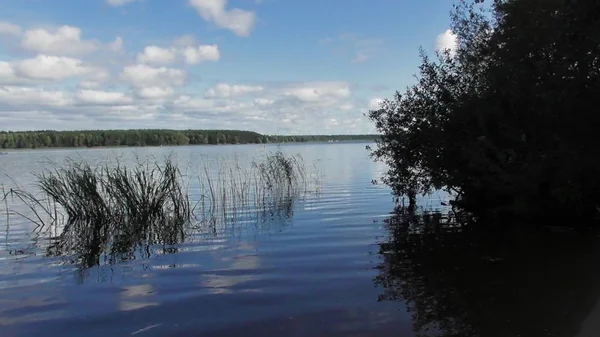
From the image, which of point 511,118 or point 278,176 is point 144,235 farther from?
point 278,176

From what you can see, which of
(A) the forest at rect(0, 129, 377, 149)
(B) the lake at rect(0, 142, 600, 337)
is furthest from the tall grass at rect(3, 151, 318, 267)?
(A) the forest at rect(0, 129, 377, 149)

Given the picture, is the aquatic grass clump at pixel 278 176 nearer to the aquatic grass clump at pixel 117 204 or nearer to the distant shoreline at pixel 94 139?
the aquatic grass clump at pixel 117 204

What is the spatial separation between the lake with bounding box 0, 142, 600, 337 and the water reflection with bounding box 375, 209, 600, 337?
25mm

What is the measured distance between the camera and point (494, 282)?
7.52 metres

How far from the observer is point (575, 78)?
9.56 m

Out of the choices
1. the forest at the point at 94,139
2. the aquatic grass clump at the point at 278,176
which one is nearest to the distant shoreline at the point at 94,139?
the forest at the point at 94,139

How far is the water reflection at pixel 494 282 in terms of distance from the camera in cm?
581

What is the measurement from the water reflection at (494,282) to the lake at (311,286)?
2 centimetres

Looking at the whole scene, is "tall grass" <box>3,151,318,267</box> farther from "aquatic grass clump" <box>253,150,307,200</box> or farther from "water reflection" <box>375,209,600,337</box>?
"water reflection" <box>375,209,600,337</box>

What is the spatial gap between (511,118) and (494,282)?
587cm

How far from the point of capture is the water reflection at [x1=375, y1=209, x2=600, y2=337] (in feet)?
19.1

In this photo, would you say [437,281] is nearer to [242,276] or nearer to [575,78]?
[242,276]

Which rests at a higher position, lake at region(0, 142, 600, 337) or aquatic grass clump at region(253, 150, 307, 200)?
aquatic grass clump at region(253, 150, 307, 200)

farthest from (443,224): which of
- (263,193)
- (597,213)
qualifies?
(263,193)
